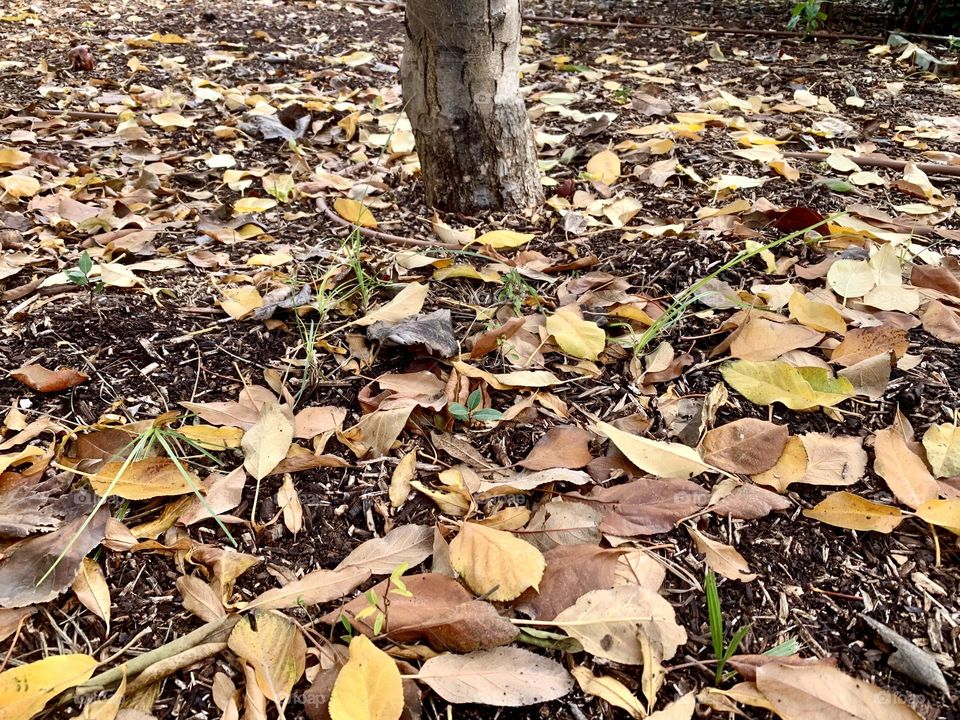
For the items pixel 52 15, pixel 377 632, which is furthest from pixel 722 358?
pixel 52 15

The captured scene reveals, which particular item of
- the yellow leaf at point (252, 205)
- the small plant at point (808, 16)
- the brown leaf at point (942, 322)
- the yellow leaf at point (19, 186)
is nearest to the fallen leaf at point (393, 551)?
the brown leaf at point (942, 322)

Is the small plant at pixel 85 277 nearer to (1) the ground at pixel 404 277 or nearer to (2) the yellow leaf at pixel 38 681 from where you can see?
(1) the ground at pixel 404 277

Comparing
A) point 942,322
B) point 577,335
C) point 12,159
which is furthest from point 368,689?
point 12,159

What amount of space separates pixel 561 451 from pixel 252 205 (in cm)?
133

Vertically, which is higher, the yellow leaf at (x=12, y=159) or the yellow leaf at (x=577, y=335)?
the yellow leaf at (x=12, y=159)

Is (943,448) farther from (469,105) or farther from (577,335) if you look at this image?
(469,105)

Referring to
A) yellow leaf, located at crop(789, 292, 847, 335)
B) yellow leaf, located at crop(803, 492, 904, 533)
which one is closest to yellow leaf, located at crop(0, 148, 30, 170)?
yellow leaf, located at crop(789, 292, 847, 335)

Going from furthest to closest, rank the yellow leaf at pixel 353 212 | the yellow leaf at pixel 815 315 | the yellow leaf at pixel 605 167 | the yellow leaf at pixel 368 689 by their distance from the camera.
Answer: the yellow leaf at pixel 605 167 < the yellow leaf at pixel 353 212 < the yellow leaf at pixel 815 315 < the yellow leaf at pixel 368 689

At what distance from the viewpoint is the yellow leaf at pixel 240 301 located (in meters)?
1.52

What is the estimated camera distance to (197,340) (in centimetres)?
144

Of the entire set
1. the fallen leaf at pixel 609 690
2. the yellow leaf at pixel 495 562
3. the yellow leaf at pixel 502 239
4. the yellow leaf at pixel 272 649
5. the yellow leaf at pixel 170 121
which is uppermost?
the yellow leaf at pixel 170 121

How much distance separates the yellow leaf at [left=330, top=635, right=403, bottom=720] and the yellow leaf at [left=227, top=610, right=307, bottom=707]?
0.24 feet

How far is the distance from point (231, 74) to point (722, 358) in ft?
9.57

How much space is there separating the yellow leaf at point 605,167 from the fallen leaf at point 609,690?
1615mm
